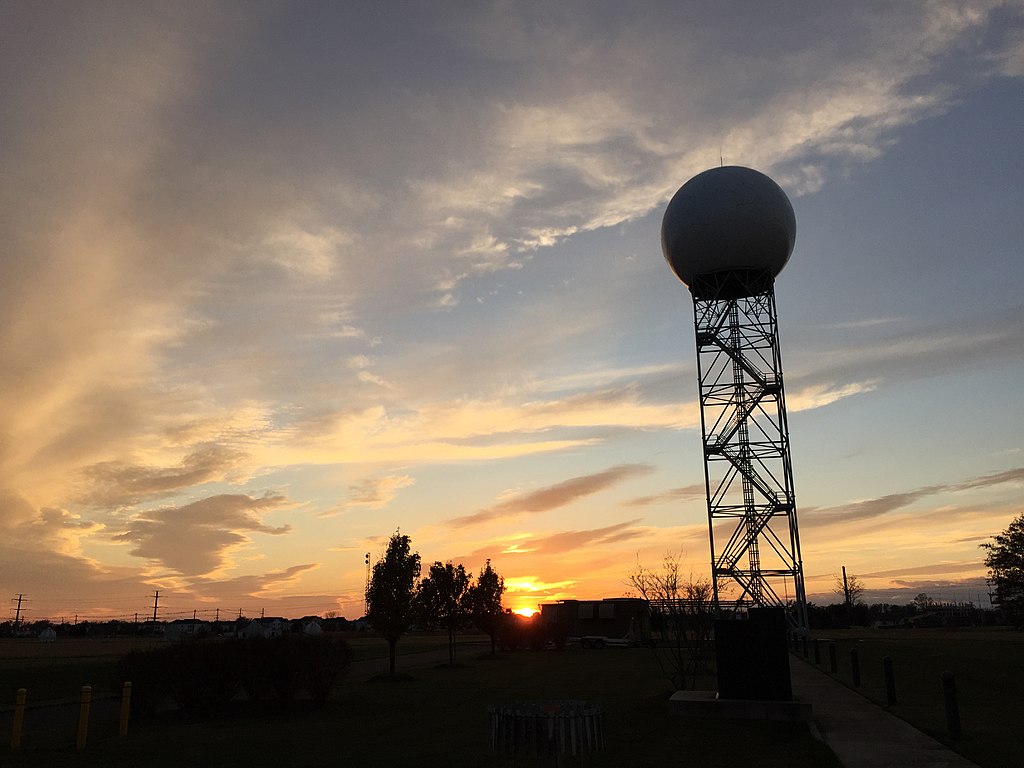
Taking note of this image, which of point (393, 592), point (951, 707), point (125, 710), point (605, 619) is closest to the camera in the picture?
point (951, 707)

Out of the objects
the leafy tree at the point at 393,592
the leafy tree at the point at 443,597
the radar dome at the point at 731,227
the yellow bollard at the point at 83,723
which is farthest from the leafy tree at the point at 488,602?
the yellow bollard at the point at 83,723

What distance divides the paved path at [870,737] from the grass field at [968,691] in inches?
12.3

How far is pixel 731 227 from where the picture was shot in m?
34.5

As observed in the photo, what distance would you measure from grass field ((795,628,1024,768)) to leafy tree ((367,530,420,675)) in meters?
16.7

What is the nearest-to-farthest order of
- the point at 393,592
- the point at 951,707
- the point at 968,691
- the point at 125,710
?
the point at 951,707 → the point at 125,710 → the point at 968,691 → the point at 393,592

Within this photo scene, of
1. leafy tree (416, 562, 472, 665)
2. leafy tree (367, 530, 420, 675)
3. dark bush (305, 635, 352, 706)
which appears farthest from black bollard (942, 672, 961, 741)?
leafy tree (416, 562, 472, 665)

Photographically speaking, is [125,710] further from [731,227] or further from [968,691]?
[731,227]

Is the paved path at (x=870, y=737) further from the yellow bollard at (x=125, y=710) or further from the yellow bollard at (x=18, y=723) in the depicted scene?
the yellow bollard at (x=18, y=723)

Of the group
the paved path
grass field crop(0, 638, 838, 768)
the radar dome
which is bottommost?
grass field crop(0, 638, 838, 768)

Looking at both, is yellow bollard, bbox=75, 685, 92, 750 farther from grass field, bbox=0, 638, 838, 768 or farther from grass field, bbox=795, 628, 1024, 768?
grass field, bbox=795, 628, 1024, 768

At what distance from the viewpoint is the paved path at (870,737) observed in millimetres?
11523

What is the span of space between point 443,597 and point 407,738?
90.6 ft

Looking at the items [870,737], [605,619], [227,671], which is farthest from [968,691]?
[605,619]

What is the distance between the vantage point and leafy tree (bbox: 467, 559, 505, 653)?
4719 cm
